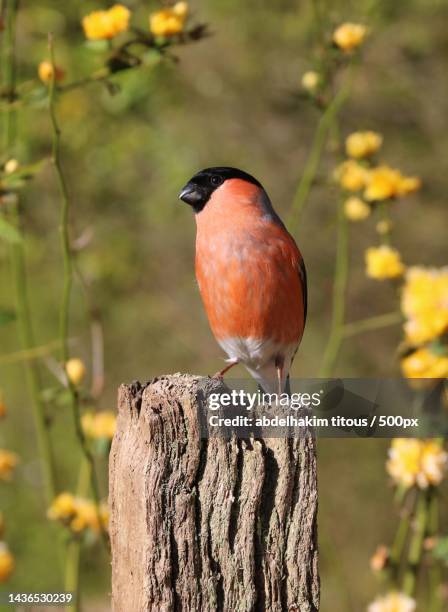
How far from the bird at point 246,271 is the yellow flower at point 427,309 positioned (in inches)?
18.7

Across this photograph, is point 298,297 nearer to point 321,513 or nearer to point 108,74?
point 108,74

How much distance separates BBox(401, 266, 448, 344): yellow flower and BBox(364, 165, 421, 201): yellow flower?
1.69 feet

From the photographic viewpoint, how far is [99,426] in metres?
3.62

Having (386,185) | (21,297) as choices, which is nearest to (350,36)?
(386,185)

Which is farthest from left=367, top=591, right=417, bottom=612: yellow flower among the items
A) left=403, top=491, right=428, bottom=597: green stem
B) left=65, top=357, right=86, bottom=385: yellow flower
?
left=65, top=357, right=86, bottom=385: yellow flower

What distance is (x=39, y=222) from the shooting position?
7652 millimetres

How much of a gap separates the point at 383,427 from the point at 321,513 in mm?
4684

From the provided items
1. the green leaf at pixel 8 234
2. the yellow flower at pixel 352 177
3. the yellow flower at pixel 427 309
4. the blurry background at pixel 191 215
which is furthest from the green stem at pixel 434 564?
the blurry background at pixel 191 215

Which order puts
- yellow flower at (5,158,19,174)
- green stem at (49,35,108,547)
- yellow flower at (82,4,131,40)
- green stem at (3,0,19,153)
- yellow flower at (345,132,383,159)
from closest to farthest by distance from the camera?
green stem at (49,35,108,547)
yellow flower at (5,158,19,174)
yellow flower at (82,4,131,40)
green stem at (3,0,19,153)
yellow flower at (345,132,383,159)

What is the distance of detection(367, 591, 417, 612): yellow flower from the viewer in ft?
12.0

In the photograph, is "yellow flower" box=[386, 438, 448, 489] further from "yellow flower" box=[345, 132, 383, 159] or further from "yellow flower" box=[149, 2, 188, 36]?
"yellow flower" box=[149, 2, 188, 36]

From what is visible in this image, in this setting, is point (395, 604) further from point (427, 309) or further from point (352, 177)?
point (352, 177)

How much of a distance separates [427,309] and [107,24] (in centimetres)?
149

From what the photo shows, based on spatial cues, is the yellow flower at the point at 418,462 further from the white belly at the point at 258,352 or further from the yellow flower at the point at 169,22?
the yellow flower at the point at 169,22
